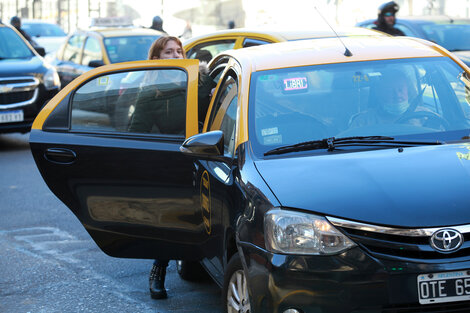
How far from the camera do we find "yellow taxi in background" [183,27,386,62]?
922 centimetres

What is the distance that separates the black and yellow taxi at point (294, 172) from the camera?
13.1 ft

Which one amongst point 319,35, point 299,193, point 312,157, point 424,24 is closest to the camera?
point 299,193

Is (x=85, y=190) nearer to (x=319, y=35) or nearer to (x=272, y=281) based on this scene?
(x=272, y=281)

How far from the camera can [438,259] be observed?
3982mm

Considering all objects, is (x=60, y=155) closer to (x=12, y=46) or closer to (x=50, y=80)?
(x=50, y=80)

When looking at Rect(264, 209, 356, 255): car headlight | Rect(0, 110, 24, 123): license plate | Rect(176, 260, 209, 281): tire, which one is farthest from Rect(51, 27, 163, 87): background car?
Rect(264, 209, 356, 255): car headlight

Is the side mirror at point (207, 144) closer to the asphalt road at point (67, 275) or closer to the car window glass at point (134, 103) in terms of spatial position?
the car window glass at point (134, 103)

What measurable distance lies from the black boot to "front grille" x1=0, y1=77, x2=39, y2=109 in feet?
26.4

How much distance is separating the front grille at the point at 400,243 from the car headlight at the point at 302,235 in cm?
6

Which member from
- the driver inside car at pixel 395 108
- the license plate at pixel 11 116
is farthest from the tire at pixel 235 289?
the license plate at pixel 11 116

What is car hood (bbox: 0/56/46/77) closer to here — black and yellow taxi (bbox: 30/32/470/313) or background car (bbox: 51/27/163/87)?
background car (bbox: 51/27/163/87)

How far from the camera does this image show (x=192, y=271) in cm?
656

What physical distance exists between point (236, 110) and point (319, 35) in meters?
4.17

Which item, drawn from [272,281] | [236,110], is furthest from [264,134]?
[272,281]
